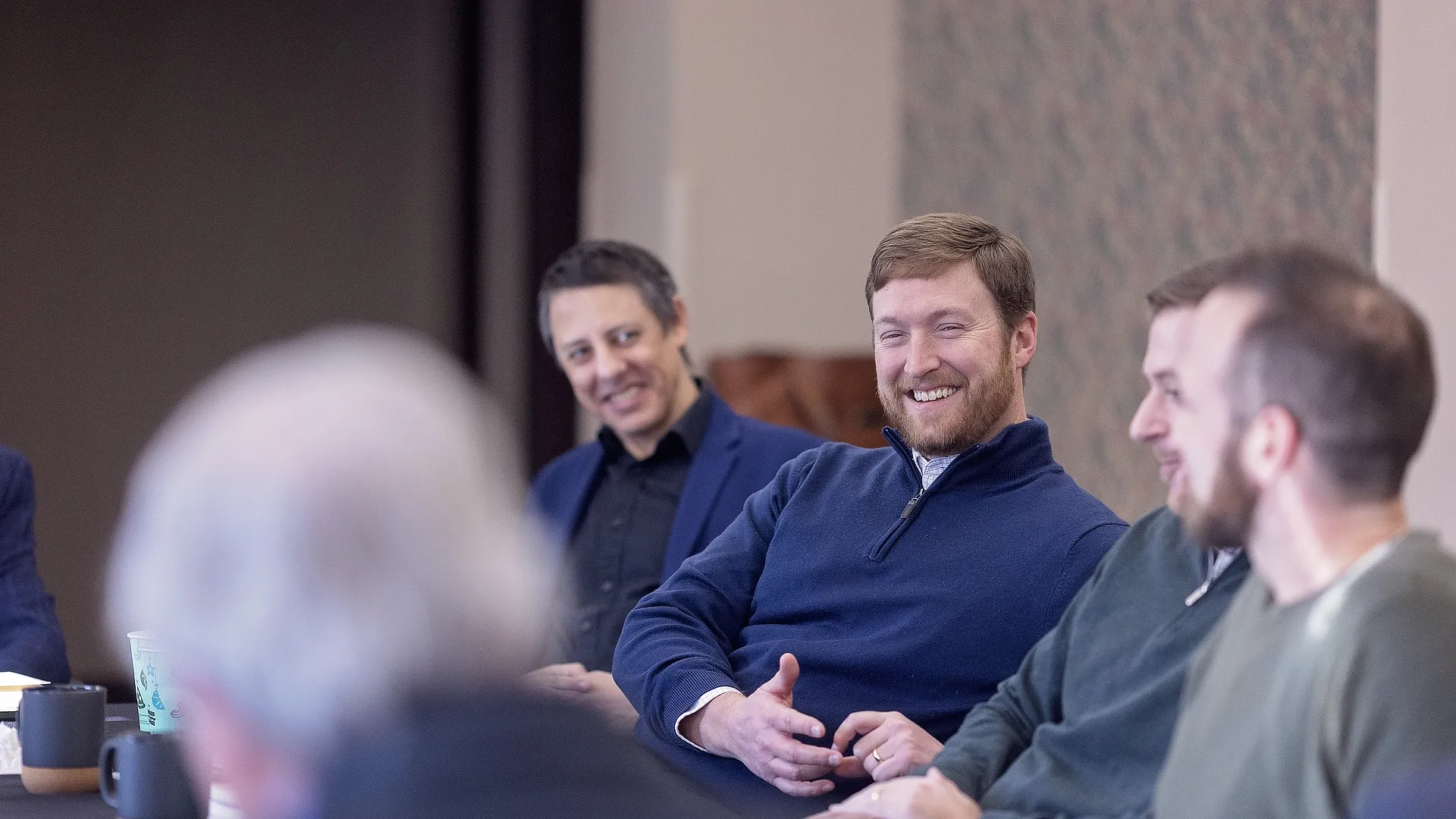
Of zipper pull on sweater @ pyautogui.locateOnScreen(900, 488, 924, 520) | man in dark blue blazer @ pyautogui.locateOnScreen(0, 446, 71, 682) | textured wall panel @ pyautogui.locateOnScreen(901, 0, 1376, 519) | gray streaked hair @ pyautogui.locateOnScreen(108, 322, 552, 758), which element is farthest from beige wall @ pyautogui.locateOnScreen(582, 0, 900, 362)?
gray streaked hair @ pyautogui.locateOnScreen(108, 322, 552, 758)

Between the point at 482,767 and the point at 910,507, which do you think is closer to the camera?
the point at 482,767

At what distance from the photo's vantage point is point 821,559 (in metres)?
2.14

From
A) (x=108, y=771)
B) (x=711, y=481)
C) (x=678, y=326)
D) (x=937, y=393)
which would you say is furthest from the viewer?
(x=678, y=326)

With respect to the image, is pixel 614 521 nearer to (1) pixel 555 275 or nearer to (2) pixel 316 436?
(1) pixel 555 275

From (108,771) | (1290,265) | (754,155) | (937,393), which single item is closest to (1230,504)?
(1290,265)

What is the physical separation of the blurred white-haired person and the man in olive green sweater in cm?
50

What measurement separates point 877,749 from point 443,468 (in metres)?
1.04

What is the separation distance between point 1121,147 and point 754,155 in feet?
3.92

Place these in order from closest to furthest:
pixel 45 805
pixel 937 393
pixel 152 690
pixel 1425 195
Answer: pixel 45 805 < pixel 152 690 < pixel 937 393 < pixel 1425 195

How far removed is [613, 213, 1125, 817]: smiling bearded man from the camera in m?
1.97

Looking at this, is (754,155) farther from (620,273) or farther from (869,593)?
(869,593)

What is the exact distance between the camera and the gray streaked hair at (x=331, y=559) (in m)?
0.88

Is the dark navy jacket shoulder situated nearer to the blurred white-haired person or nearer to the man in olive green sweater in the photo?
the man in olive green sweater

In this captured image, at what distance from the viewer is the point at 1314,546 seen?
1210mm
